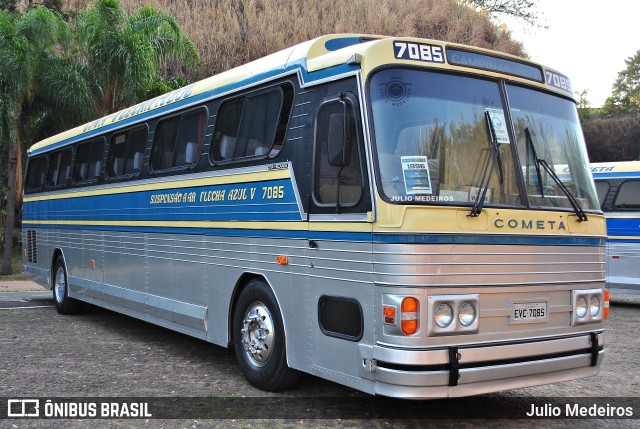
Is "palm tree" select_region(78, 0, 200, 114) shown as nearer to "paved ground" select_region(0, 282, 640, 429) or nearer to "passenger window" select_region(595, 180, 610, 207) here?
"paved ground" select_region(0, 282, 640, 429)

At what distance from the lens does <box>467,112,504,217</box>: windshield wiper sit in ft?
18.0

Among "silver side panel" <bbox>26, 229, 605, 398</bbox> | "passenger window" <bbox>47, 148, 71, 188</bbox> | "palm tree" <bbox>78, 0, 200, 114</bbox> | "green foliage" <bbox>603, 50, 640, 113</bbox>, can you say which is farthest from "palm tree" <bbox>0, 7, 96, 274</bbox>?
"green foliage" <bbox>603, 50, 640, 113</bbox>

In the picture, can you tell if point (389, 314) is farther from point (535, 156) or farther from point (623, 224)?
point (623, 224)

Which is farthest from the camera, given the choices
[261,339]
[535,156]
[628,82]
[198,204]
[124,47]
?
[628,82]

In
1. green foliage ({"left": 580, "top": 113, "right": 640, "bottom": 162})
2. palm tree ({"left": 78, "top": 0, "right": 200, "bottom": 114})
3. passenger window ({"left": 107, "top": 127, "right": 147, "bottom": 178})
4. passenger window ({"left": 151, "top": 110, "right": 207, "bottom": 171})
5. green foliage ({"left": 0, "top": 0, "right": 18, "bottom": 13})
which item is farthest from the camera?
green foliage ({"left": 580, "top": 113, "right": 640, "bottom": 162})

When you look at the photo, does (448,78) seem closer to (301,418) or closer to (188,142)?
(301,418)

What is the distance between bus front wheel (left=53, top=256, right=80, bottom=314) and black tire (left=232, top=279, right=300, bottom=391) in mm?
6127

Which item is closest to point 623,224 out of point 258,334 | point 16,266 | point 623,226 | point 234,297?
point 623,226

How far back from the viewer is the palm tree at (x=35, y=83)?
1859 cm

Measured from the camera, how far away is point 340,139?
224 inches

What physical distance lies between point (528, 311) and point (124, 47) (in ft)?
52.8

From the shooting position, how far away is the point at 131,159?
997 cm

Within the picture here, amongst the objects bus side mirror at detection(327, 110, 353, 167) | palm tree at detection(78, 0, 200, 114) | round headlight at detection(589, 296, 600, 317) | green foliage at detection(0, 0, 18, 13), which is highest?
green foliage at detection(0, 0, 18, 13)

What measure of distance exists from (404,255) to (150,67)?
51.6ft
